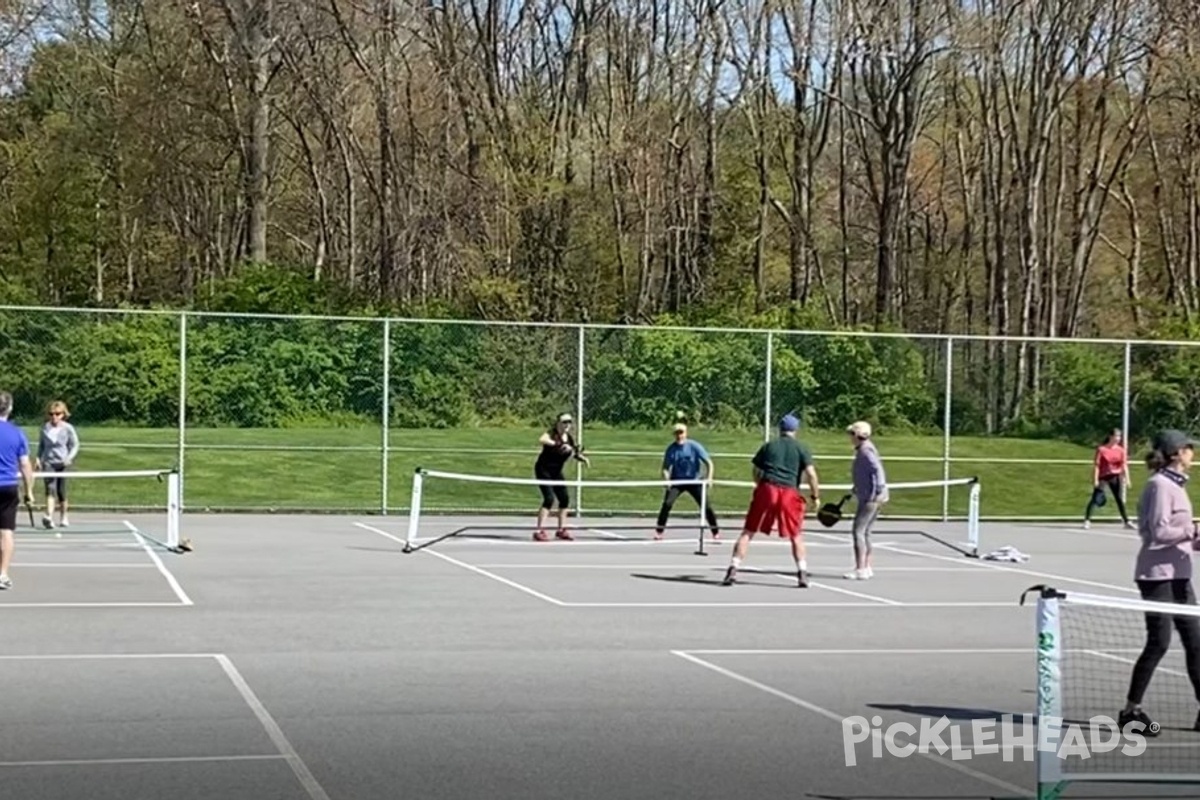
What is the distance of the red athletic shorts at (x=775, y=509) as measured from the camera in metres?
17.9

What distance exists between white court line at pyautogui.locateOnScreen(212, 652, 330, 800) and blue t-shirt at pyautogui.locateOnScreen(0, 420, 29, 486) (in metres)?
4.45

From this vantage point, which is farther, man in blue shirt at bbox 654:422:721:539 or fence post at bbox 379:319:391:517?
fence post at bbox 379:319:391:517

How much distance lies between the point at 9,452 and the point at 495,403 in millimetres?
14965

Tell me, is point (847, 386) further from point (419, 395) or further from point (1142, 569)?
point (1142, 569)

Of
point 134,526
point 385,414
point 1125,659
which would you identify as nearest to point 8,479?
point 134,526

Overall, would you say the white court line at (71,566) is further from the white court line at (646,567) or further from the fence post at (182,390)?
the fence post at (182,390)

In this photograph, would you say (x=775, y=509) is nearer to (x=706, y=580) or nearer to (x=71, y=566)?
(x=706, y=580)

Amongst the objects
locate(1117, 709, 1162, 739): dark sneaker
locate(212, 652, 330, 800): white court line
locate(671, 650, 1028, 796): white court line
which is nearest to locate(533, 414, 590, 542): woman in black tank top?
locate(671, 650, 1028, 796): white court line

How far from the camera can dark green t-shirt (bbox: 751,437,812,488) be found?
59.0 feet

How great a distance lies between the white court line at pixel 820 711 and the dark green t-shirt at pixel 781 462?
4.85 metres

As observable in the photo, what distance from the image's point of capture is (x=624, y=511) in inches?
1174

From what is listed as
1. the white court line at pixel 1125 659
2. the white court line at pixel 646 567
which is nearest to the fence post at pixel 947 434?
the white court line at pixel 646 567

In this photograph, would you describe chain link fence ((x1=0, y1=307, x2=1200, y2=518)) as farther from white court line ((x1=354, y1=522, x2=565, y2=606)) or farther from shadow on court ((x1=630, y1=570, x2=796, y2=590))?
shadow on court ((x1=630, y1=570, x2=796, y2=590))

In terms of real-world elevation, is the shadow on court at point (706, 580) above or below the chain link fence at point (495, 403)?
below
